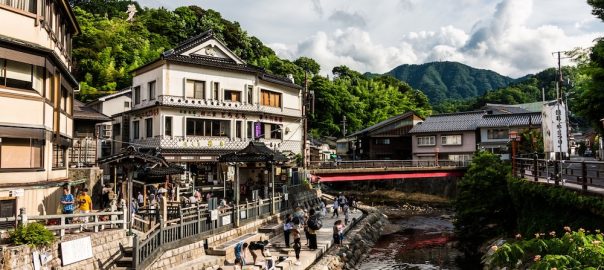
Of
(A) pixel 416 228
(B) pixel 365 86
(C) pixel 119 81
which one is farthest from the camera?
(B) pixel 365 86

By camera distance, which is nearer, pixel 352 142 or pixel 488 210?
pixel 488 210

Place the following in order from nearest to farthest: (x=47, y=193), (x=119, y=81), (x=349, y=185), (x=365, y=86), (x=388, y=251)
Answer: (x=47, y=193) < (x=388, y=251) < (x=119, y=81) < (x=349, y=185) < (x=365, y=86)

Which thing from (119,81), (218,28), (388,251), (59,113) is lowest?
(388,251)

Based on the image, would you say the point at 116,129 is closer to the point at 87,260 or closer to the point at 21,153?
the point at 21,153

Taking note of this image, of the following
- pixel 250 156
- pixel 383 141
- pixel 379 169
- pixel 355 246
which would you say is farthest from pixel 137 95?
pixel 383 141

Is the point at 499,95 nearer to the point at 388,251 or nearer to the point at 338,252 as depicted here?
the point at 388,251

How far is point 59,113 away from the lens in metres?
20.0

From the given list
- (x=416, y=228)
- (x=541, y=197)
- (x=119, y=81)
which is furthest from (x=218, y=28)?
(x=541, y=197)

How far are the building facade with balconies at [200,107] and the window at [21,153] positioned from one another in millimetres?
→ 16012

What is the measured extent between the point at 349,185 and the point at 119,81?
125ft

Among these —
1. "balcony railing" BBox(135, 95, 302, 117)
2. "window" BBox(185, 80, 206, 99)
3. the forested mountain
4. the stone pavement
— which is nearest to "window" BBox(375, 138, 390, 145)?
the forested mountain

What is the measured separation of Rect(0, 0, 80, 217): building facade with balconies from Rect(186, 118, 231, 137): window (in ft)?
52.4

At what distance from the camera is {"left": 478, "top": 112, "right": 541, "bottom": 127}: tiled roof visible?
56803 millimetres

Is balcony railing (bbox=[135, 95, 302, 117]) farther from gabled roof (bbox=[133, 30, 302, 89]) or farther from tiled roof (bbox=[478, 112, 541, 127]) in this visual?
tiled roof (bbox=[478, 112, 541, 127])
